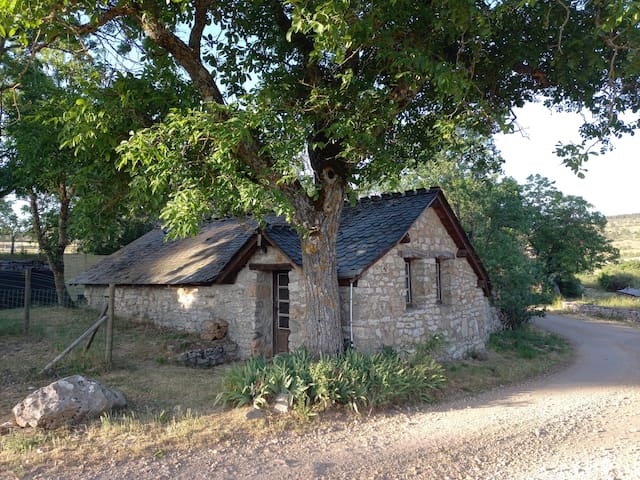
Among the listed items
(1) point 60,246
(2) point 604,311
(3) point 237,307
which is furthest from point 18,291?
(2) point 604,311

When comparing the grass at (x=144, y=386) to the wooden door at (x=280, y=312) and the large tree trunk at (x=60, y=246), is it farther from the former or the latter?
the large tree trunk at (x=60, y=246)

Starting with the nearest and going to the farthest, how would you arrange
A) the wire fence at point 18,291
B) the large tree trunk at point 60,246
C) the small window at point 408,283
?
the small window at point 408,283 → the large tree trunk at point 60,246 → the wire fence at point 18,291

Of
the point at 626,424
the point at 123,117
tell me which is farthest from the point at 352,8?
the point at 626,424

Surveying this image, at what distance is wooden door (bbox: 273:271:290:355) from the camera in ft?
37.0

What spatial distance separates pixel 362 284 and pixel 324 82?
14.0 feet

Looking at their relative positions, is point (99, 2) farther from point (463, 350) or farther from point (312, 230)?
point (463, 350)

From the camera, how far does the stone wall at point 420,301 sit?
935cm

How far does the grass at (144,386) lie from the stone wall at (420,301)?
937mm

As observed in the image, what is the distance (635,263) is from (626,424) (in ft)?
136

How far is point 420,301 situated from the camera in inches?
423

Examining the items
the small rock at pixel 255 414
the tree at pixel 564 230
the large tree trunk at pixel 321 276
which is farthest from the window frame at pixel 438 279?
the tree at pixel 564 230

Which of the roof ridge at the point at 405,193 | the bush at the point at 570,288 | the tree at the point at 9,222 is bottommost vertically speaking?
the bush at the point at 570,288

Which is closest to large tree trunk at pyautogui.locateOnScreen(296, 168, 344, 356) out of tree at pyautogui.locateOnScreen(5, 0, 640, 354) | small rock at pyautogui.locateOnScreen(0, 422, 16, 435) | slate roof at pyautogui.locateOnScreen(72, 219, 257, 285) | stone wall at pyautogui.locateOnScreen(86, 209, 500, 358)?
tree at pyautogui.locateOnScreen(5, 0, 640, 354)

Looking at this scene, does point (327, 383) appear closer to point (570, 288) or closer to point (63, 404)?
point (63, 404)
